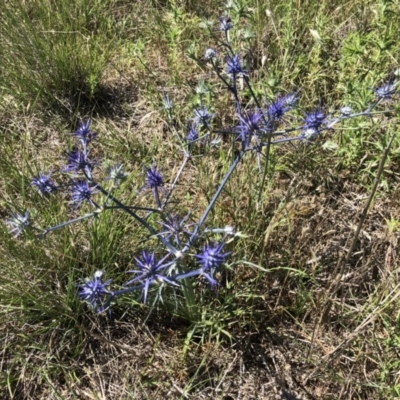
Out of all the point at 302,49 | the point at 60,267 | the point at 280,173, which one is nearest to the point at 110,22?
the point at 302,49

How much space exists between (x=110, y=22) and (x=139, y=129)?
56 cm

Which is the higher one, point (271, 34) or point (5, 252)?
point (271, 34)

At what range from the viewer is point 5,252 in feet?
5.39

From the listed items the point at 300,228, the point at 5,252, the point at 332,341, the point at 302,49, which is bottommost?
the point at 332,341

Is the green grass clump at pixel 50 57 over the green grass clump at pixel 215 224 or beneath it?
over

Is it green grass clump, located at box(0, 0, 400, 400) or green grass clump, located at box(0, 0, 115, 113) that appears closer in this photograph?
green grass clump, located at box(0, 0, 400, 400)

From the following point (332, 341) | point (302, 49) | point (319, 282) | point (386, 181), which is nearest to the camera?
point (332, 341)

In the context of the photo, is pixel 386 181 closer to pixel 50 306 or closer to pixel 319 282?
pixel 319 282

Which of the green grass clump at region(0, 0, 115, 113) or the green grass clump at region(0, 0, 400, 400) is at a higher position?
the green grass clump at region(0, 0, 115, 113)

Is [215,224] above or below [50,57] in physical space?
below

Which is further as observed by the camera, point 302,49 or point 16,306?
point 302,49

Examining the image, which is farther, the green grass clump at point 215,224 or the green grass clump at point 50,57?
the green grass clump at point 50,57

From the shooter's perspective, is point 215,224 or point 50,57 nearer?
point 215,224

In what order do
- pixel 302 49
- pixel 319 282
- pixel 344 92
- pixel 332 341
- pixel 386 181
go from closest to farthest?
pixel 332 341 → pixel 319 282 → pixel 386 181 → pixel 344 92 → pixel 302 49
